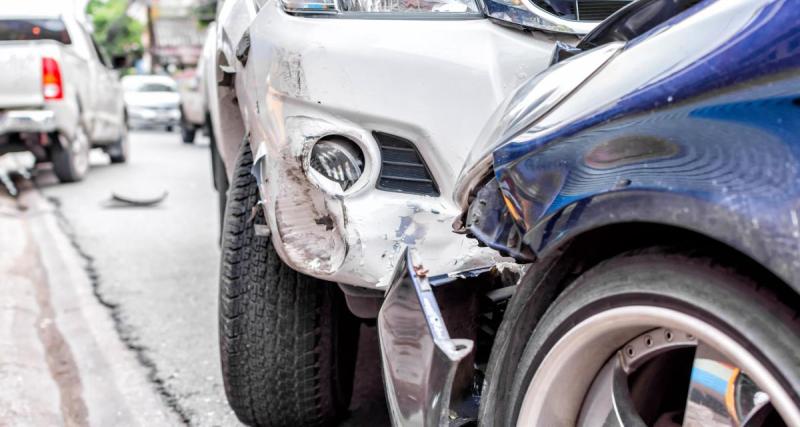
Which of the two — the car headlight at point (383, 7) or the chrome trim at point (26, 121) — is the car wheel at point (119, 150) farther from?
the car headlight at point (383, 7)

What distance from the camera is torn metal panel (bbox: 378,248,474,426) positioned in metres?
1.60

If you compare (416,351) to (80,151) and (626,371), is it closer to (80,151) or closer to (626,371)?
(626,371)

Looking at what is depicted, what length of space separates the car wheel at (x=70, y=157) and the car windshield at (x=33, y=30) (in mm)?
1041

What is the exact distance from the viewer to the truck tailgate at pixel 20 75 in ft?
28.4

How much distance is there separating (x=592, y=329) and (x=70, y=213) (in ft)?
22.5

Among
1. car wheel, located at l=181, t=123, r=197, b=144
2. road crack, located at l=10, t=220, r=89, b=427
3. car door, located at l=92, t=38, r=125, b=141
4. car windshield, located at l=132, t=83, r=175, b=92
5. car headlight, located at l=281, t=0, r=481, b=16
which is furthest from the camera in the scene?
car windshield, located at l=132, t=83, r=175, b=92

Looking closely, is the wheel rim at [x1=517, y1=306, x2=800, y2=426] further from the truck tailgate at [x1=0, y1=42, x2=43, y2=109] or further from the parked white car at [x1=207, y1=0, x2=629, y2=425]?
the truck tailgate at [x1=0, y1=42, x2=43, y2=109]

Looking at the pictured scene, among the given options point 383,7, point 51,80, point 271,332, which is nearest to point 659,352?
point 383,7

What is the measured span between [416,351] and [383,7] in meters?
1.04

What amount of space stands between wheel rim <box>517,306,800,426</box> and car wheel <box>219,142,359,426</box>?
3.75 ft

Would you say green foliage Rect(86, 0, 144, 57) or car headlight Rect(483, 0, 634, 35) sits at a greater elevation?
green foliage Rect(86, 0, 144, 57)

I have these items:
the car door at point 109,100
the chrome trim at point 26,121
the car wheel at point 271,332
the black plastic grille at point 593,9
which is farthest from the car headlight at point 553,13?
the car door at point 109,100

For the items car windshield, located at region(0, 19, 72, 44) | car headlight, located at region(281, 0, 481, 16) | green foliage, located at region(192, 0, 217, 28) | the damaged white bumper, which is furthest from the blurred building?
the damaged white bumper

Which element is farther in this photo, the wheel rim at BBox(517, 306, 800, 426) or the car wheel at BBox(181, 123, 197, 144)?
the car wheel at BBox(181, 123, 197, 144)
